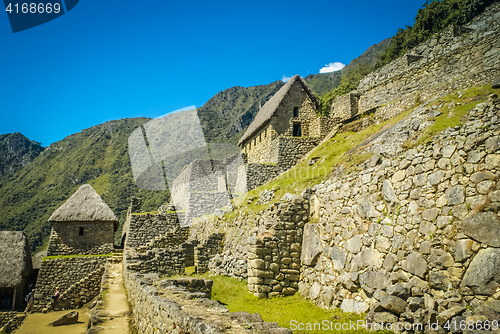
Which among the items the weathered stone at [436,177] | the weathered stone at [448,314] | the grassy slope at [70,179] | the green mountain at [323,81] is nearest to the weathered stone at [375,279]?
the weathered stone at [448,314]

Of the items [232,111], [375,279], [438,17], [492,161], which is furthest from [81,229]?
[232,111]

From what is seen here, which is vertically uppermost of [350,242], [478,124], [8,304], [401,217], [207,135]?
[207,135]

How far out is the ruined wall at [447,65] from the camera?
13992 millimetres

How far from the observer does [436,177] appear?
191 inches

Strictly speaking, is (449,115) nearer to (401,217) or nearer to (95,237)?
(401,217)

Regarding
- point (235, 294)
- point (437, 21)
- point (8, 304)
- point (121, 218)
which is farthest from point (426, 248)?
point (121, 218)

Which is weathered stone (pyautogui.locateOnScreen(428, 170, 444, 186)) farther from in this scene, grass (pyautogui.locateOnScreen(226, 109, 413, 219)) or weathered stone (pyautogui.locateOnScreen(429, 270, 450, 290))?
grass (pyautogui.locateOnScreen(226, 109, 413, 219))

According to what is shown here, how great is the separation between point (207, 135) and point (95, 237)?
2128 inches

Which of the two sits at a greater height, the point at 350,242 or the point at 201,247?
the point at 350,242

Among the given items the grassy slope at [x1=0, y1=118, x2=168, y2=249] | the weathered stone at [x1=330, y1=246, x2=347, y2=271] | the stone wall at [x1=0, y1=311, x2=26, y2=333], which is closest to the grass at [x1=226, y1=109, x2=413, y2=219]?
the weathered stone at [x1=330, y1=246, x2=347, y2=271]

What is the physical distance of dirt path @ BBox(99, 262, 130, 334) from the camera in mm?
7115

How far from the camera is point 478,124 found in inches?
183

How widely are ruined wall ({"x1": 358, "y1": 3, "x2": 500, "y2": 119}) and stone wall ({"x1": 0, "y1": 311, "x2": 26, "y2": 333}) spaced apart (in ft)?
68.6

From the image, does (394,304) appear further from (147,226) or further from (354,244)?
(147,226)
